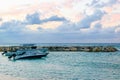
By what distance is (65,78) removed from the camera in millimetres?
35000

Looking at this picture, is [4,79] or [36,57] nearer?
[4,79]

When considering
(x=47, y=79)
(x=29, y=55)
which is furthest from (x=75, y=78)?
(x=29, y=55)

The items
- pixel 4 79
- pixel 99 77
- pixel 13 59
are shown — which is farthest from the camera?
pixel 13 59

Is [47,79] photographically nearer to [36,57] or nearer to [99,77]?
[99,77]

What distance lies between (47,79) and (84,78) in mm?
4266

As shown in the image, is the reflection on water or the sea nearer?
the sea

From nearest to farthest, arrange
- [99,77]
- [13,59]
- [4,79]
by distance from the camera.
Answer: [4,79] < [99,77] < [13,59]

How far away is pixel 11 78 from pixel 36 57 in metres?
34.5

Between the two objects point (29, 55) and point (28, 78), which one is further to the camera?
point (29, 55)

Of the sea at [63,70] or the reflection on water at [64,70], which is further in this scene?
the reflection on water at [64,70]

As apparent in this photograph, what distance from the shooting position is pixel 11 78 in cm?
3444

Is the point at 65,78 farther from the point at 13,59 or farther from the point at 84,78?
the point at 13,59

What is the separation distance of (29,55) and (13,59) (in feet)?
11.5

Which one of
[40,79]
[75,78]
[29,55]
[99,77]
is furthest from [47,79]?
[29,55]
